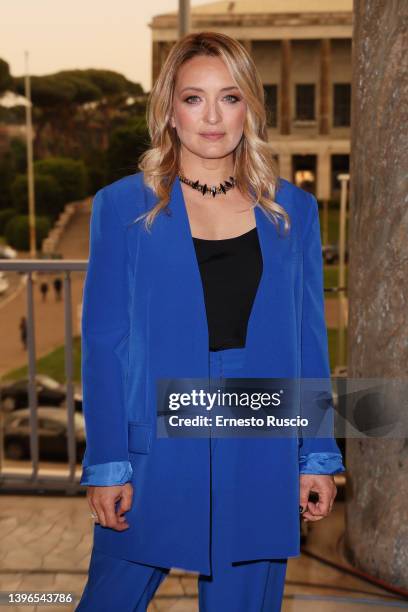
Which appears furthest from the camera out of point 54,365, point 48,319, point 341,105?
point 48,319

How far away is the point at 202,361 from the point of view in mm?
1430

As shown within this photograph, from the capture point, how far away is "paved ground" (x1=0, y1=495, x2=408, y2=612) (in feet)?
8.82

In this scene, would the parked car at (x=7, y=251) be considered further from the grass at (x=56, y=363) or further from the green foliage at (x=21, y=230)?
the grass at (x=56, y=363)

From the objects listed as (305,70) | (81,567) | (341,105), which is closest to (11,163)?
(341,105)

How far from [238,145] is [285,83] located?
52.2m

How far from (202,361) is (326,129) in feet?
185

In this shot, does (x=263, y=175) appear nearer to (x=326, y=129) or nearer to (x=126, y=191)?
(x=126, y=191)

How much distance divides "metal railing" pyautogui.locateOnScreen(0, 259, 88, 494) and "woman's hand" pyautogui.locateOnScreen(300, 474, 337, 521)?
1885 millimetres

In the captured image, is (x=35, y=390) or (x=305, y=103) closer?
(x=35, y=390)

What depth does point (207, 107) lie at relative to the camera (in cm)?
147

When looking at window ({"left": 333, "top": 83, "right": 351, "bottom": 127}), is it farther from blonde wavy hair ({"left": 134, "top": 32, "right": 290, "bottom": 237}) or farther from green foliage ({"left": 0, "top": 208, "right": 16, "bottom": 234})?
blonde wavy hair ({"left": 134, "top": 32, "right": 290, "bottom": 237})

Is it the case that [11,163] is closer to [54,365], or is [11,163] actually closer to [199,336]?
[54,365]

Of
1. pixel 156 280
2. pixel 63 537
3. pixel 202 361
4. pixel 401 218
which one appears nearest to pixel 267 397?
pixel 202 361

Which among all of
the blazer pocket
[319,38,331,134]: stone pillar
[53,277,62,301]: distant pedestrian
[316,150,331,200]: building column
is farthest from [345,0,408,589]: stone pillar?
[316,150,331,200]: building column
